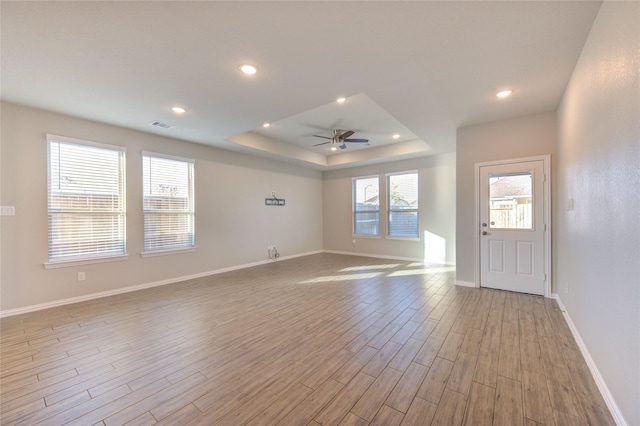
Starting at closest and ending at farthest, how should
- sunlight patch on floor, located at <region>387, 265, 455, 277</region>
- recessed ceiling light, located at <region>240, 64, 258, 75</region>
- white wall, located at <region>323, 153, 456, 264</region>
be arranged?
recessed ceiling light, located at <region>240, 64, 258, 75</region> → sunlight patch on floor, located at <region>387, 265, 455, 277</region> → white wall, located at <region>323, 153, 456, 264</region>

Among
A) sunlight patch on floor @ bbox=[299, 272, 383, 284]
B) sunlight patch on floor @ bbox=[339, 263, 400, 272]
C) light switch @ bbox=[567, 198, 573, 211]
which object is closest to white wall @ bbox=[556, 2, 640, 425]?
light switch @ bbox=[567, 198, 573, 211]

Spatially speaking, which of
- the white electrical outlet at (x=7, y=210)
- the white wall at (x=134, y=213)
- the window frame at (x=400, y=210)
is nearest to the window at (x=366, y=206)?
the window frame at (x=400, y=210)

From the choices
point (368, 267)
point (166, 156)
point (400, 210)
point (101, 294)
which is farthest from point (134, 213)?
point (400, 210)

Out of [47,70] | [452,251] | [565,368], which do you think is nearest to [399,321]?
[565,368]

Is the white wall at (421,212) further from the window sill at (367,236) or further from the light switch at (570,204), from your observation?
the light switch at (570,204)

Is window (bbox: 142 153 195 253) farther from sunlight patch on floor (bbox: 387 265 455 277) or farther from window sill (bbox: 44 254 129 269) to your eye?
sunlight patch on floor (bbox: 387 265 455 277)

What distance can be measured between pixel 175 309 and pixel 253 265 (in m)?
2.91

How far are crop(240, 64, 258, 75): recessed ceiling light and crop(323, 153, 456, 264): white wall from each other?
5170 mm

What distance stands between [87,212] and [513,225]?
6.53 metres

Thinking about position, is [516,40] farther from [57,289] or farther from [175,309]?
[57,289]

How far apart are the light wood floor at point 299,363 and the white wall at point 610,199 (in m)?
0.37

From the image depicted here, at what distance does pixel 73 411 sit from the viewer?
169cm

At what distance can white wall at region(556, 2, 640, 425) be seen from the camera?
4.59 feet

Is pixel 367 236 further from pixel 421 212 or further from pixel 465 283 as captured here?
pixel 465 283
